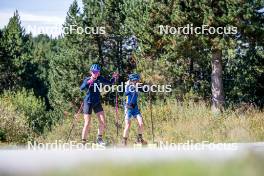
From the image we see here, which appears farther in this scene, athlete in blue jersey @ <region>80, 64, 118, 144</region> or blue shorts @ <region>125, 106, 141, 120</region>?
blue shorts @ <region>125, 106, 141, 120</region>

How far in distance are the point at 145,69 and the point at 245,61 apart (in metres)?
4.79

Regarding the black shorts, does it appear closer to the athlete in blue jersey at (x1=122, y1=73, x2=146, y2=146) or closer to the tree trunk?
the athlete in blue jersey at (x1=122, y1=73, x2=146, y2=146)

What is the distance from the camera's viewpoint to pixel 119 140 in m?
11.2

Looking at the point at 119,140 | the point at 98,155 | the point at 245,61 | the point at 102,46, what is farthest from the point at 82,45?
the point at 98,155

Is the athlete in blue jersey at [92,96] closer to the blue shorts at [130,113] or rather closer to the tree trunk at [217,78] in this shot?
the blue shorts at [130,113]
